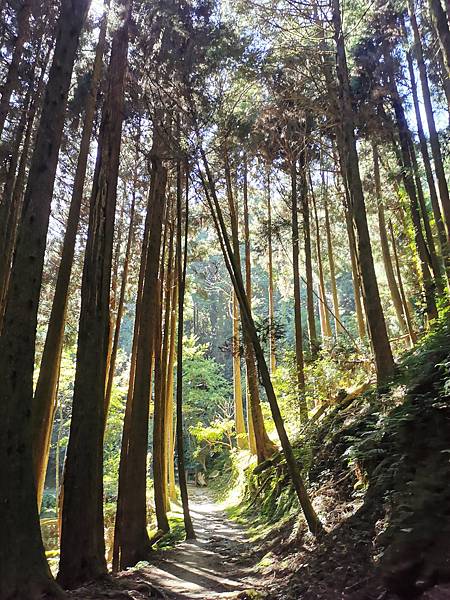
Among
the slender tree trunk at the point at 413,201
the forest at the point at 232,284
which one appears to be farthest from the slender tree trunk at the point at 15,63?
the slender tree trunk at the point at 413,201

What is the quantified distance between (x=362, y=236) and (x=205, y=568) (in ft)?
18.8

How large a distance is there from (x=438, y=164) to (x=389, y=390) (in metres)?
4.39

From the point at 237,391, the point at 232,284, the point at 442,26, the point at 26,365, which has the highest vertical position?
the point at 442,26

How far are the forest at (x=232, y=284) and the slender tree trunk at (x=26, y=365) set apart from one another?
0.7 inches

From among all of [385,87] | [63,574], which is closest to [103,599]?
[63,574]

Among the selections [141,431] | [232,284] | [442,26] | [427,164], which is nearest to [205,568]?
[141,431]

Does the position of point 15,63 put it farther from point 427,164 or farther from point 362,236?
point 427,164

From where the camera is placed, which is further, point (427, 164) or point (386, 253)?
point (386, 253)

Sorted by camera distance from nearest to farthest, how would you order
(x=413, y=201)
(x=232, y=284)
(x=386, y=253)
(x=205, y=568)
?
(x=205, y=568)
(x=232, y=284)
(x=413, y=201)
(x=386, y=253)

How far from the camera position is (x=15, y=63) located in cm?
726

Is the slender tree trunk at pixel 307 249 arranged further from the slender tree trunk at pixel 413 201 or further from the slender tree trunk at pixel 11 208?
the slender tree trunk at pixel 11 208

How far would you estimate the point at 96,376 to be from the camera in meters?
5.45

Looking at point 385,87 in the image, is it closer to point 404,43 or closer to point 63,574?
point 404,43

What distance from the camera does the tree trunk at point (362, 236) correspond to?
276 inches
